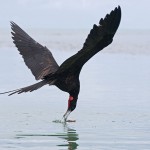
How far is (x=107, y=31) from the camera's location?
39.2 ft

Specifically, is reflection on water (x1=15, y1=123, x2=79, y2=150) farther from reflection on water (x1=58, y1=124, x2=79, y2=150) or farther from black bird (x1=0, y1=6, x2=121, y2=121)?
black bird (x1=0, y1=6, x2=121, y2=121)

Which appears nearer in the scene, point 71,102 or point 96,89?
point 71,102

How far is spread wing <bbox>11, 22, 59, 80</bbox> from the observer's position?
13.9 m

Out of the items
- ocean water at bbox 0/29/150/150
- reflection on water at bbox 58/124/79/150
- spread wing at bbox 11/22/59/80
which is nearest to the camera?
reflection on water at bbox 58/124/79/150

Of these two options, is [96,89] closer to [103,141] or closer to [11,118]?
[11,118]

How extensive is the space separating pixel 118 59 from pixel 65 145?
61.6 feet

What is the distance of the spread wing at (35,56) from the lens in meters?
13.9

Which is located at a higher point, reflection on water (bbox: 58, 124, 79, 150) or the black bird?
the black bird

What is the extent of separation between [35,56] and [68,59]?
1.98 meters

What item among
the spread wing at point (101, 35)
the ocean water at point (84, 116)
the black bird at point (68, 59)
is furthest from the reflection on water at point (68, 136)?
the spread wing at point (101, 35)

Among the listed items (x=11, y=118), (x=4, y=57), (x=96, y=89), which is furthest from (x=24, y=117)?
(x=4, y=57)

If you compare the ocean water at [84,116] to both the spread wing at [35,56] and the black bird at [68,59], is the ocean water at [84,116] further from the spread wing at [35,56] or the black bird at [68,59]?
the spread wing at [35,56]

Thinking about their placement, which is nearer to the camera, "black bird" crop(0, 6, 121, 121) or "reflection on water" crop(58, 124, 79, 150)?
"reflection on water" crop(58, 124, 79, 150)

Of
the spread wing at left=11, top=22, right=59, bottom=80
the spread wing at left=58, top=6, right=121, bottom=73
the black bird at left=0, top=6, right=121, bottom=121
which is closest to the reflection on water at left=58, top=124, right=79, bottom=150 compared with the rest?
the black bird at left=0, top=6, right=121, bottom=121
